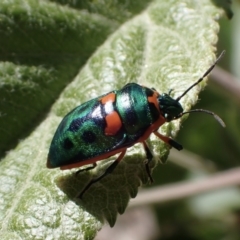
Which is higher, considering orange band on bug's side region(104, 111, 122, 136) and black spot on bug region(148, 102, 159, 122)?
black spot on bug region(148, 102, 159, 122)

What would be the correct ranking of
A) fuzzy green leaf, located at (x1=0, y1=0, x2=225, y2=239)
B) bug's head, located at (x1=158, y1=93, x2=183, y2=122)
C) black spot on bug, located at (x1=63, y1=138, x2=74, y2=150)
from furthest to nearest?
bug's head, located at (x1=158, y1=93, x2=183, y2=122) → black spot on bug, located at (x1=63, y1=138, x2=74, y2=150) → fuzzy green leaf, located at (x1=0, y1=0, x2=225, y2=239)

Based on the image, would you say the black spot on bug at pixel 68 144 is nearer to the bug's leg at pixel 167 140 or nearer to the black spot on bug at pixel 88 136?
the black spot on bug at pixel 88 136

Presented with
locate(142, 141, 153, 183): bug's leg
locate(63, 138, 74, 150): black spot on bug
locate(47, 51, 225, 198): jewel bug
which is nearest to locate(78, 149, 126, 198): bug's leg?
locate(47, 51, 225, 198): jewel bug

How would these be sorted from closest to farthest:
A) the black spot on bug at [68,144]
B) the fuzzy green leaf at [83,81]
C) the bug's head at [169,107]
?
the fuzzy green leaf at [83,81] → the black spot on bug at [68,144] → the bug's head at [169,107]

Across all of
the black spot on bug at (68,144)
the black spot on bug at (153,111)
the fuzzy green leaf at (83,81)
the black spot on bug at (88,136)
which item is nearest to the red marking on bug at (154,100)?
the black spot on bug at (153,111)

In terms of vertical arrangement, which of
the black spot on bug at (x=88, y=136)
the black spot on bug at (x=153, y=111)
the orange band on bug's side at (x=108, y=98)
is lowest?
the black spot on bug at (x=88, y=136)

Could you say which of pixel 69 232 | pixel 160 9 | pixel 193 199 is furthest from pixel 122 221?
pixel 69 232

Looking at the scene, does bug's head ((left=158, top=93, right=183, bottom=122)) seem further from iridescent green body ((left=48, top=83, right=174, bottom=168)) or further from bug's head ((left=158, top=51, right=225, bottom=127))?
iridescent green body ((left=48, top=83, right=174, bottom=168))

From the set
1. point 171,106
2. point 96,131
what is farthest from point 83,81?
point 171,106

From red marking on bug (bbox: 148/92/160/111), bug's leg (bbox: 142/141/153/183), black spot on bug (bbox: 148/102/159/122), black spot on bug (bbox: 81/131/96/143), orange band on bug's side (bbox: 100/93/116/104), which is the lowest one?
black spot on bug (bbox: 81/131/96/143)
